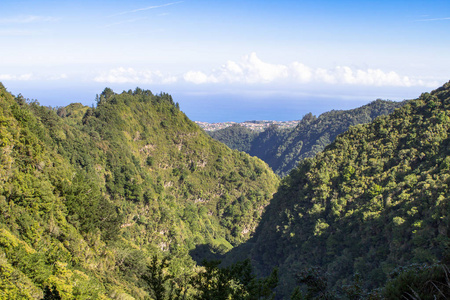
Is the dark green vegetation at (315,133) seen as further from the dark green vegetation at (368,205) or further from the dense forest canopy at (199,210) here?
the dark green vegetation at (368,205)

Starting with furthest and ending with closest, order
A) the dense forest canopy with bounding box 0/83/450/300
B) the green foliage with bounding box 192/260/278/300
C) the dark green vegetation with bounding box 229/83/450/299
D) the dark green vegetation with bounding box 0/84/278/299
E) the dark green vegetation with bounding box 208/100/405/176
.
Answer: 1. the dark green vegetation with bounding box 208/100/405/176
2. the dark green vegetation with bounding box 229/83/450/299
3. the dark green vegetation with bounding box 0/84/278/299
4. the dense forest canopy with bounding box 0/83/450/300
5. the green foliage with bounding box 192/260/278/300

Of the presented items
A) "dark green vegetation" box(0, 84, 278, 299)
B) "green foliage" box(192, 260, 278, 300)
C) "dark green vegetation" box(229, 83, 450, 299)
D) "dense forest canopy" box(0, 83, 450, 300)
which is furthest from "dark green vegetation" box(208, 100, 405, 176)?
"green foliage" box(192, 260, 278, 300)

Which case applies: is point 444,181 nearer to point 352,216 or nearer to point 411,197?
point 411,197

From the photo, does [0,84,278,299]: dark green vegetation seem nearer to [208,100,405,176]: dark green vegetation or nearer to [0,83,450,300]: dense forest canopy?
[0,83,450,300]: dense forest canopy

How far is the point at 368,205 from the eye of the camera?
140 ft

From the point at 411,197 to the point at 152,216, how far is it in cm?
4141

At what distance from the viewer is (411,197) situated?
37531 millimetres

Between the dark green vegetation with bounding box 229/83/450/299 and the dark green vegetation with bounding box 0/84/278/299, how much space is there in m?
16.8

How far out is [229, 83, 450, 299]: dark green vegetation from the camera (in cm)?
3359

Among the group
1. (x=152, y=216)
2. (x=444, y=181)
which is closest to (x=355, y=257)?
(x=444, y=181)

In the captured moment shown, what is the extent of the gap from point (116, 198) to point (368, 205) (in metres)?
38.9

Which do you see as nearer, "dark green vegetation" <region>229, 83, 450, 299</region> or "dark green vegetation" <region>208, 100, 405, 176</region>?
"dark green vegetation" <region>229, 83, 450, 299</region>

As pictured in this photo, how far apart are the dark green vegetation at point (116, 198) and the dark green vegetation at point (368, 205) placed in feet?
55.0

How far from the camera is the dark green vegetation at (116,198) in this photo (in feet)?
55.8
